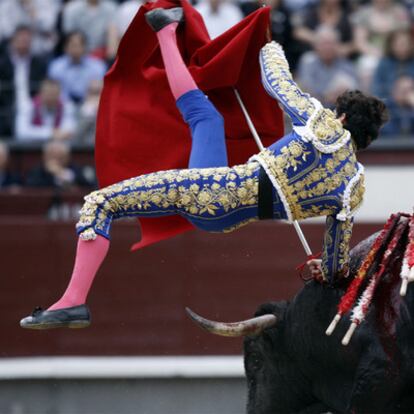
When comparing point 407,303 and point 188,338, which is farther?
point 188,338

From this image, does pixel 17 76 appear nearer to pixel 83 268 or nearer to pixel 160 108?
pixel 160 108

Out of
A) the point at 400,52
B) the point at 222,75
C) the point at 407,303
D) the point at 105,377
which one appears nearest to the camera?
the point at 407,303

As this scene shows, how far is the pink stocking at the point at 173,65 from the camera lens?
17.8ft

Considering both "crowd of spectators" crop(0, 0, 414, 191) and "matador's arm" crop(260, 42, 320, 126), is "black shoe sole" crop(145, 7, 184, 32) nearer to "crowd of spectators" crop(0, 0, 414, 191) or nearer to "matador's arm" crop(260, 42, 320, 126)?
"matador's arm" crop(260, 42, 320, 126)

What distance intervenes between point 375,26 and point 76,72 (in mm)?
2011

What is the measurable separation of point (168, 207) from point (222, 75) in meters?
0.76

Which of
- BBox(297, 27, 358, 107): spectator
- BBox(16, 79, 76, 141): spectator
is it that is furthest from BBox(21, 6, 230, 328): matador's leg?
BBox(297, 27, 358, 107): spectator

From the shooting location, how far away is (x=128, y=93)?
5988 mm

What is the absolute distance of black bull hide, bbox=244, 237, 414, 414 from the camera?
5.10 m

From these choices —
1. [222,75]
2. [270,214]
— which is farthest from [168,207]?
[222,75]

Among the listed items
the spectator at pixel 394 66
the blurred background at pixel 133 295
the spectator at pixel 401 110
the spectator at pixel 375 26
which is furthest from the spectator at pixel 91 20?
the spectator at pixel 401 110

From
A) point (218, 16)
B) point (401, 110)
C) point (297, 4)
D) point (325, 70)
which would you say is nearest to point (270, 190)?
point (401, 110)

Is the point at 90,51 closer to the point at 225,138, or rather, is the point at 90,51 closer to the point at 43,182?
the point at 43,182

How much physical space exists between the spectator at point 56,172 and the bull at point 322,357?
107 inches
